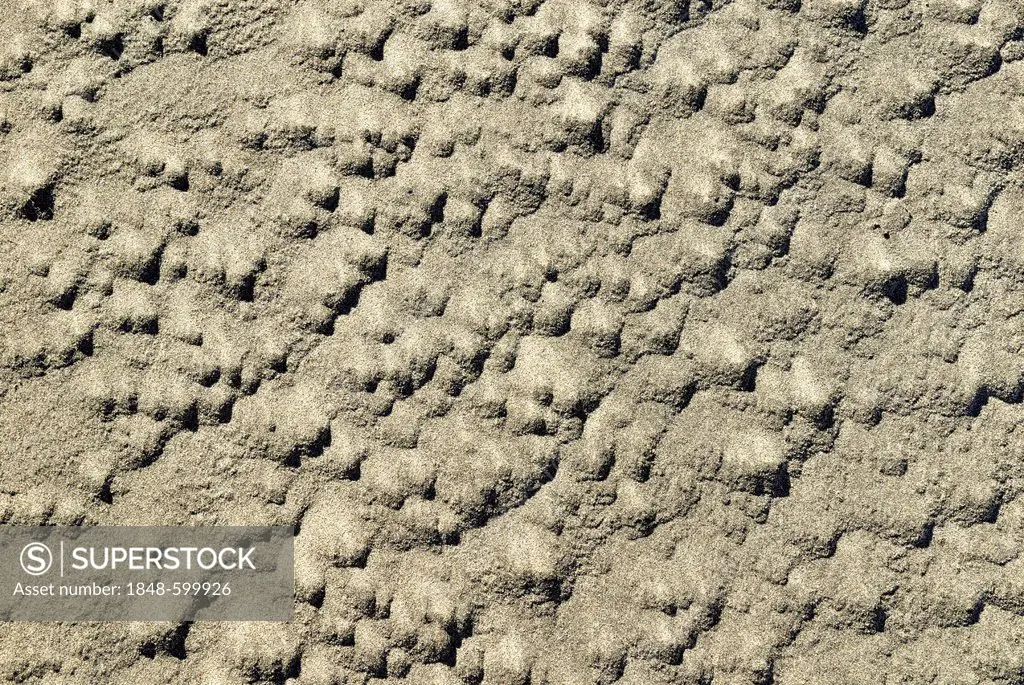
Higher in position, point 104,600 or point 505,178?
point 505,178

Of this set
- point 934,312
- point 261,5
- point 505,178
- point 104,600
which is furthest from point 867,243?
point 104,600

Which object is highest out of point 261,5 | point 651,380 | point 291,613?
point 261,5

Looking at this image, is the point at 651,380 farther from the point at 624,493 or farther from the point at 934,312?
the point at 934,312

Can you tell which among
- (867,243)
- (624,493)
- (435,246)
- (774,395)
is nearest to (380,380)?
(435,246)

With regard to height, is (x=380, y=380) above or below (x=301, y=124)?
below

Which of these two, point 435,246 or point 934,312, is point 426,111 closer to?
point 435,246
